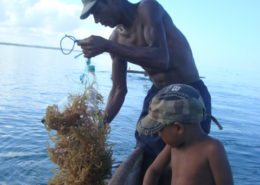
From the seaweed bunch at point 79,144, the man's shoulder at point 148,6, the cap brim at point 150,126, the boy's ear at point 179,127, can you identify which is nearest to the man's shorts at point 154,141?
the seaweed bunch at point 79,144

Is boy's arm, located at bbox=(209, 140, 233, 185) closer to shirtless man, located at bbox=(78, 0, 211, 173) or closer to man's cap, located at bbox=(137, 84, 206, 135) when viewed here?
man's cap, located at bbox=(137, 84, 206, 135)

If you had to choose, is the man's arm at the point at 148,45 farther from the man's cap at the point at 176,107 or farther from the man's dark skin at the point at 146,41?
the man's cap at the point at 176,107

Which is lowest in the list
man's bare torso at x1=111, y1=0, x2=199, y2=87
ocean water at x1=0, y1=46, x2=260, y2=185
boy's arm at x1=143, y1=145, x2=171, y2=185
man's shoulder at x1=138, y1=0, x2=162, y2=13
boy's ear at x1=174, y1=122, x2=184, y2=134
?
ocean water at x1=0, y1=46, x2=260, y2=185

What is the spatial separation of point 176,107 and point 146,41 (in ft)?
3.52

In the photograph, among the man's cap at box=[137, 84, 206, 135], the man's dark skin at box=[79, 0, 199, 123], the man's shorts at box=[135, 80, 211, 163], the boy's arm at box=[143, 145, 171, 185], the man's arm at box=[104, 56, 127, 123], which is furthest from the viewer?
the man's arm at box=[104, 56, 127, 123]

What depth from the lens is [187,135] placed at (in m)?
2.81

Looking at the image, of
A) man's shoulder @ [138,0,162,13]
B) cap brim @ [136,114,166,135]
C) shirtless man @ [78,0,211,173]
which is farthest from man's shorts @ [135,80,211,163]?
cap brim @ [136,114,166,135]

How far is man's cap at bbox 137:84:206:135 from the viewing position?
2.67 metres

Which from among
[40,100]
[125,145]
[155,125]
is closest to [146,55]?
[155,125]

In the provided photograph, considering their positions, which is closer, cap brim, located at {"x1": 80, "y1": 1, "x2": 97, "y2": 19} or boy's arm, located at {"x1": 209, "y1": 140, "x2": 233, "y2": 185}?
boy's arm, located at {"x1": 209, "y1": 140, "x2": 233, "y2": 185}

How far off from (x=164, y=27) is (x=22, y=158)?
22.8ft

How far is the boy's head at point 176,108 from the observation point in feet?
8.77

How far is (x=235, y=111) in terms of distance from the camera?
21266 mm

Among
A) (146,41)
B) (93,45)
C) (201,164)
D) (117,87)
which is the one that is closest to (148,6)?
(146,41)
